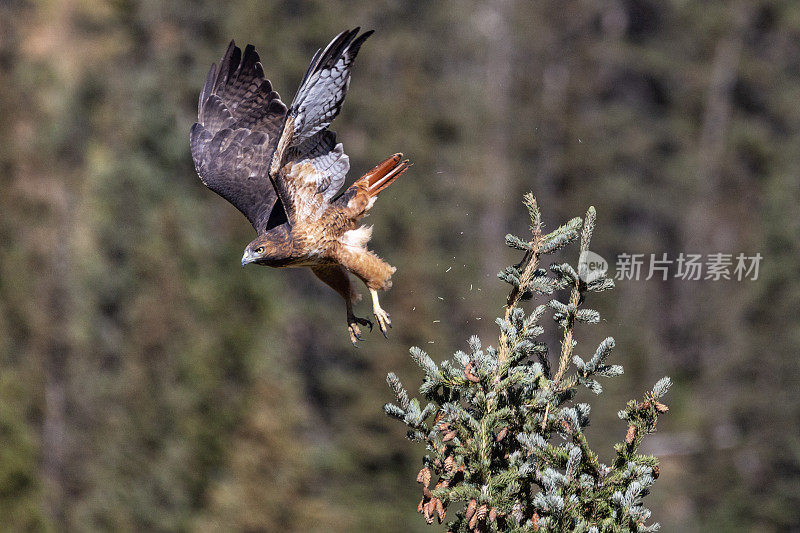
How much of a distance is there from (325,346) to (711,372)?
10730mm

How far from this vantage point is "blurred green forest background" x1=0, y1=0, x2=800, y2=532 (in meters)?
23.0

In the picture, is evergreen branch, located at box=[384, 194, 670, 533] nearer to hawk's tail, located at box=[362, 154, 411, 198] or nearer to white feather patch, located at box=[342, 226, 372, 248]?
white feather patch, located at box=[342, 226, 372, 248]

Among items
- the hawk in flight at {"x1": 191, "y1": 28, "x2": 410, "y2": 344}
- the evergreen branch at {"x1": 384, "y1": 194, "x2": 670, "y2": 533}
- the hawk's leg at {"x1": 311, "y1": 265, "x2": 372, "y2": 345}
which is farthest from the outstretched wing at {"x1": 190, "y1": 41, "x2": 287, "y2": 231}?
the evergreen branch at {"x1": 384, "y1": 194, "x2": 670, "y2": 533}

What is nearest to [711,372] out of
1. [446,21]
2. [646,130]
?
[646,130]

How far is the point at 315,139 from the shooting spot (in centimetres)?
564

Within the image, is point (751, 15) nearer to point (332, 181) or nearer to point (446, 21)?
point (446, 21)

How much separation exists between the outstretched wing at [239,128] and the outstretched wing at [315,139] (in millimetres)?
424

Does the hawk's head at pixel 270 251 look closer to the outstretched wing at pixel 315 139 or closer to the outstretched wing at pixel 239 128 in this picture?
the outstretched wing at pixel 315 139

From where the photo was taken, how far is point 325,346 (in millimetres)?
25781

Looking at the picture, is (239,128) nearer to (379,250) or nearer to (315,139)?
(315,139)

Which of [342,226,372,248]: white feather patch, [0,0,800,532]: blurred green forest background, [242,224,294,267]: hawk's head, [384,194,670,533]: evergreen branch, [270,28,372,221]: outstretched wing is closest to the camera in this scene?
[384,194,670,533]: evergreen branch

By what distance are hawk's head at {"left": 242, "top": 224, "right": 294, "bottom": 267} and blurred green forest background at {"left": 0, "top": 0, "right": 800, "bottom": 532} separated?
1609 centimetres

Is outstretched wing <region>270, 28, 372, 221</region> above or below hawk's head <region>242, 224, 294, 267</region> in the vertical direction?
above

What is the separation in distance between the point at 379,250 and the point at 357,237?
19.3m
